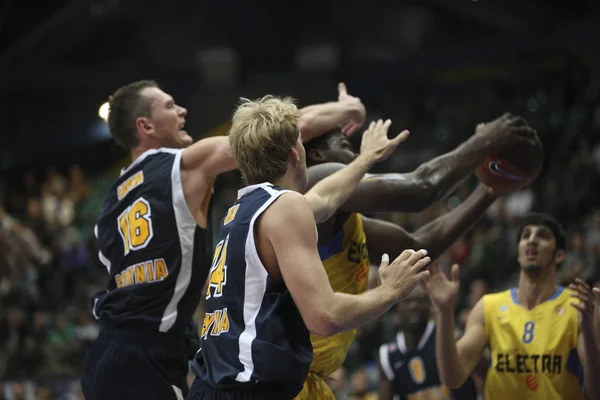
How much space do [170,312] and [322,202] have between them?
1250mm

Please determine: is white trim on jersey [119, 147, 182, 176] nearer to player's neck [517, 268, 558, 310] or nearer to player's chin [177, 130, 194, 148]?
player's chin [177, 130, 194, 148]

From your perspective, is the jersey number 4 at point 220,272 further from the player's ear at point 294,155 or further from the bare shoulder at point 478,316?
the bare shoulder at point 478,316

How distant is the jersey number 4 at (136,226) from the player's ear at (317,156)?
1004 millimetres

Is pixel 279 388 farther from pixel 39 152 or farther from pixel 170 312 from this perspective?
pixel 39 152

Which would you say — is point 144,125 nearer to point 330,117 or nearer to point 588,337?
point 330,117

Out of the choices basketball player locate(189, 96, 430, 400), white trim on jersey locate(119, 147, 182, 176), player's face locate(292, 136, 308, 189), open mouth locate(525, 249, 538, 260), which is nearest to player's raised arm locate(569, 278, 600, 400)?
open mouth locate(525, 249, 538, 260)

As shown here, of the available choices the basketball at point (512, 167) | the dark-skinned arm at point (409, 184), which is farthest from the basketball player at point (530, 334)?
the dark-skinned arm at point (409, 184)

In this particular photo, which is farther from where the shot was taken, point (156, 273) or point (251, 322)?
point (156, 273)

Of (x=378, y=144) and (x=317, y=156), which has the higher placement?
(x=317, y=156)

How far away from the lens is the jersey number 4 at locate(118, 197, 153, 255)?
468cm

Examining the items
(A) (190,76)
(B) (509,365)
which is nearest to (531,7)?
(A) (190,76)

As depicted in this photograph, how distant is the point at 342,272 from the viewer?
4754mm

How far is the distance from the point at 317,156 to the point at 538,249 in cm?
162

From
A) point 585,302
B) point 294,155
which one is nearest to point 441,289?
point 585,302
